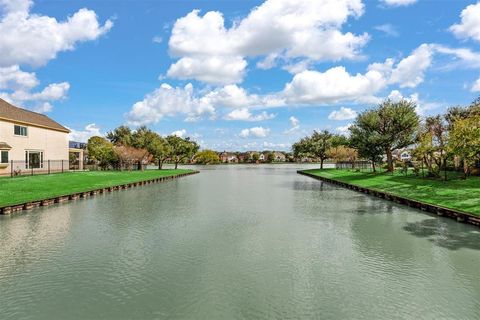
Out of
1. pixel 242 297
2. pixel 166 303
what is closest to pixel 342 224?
pixel 242 297

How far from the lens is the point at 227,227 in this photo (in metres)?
17.4

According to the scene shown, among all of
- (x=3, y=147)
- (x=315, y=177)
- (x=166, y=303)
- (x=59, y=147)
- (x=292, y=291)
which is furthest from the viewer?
(x=315, y=177)

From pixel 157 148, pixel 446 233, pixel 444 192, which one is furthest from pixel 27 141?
pixel 446 233

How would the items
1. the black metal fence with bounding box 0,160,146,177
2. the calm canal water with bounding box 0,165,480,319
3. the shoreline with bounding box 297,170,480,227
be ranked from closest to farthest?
the calm canal water with bounding box 0,165,480,319
the shoreline with bounding box 297,170,480,227
the black metal fence with bounding box 0,160,146,177

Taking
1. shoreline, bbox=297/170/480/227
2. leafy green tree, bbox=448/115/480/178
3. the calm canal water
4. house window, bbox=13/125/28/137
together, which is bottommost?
the calm canal water

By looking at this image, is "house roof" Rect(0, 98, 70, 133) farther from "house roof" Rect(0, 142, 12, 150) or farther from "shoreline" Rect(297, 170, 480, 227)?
"shoreline" Rect(297, 170, 480, 227)

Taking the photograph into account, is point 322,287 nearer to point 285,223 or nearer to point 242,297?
point 242,297

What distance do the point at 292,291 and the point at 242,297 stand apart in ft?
4.34

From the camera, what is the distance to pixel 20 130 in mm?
43875

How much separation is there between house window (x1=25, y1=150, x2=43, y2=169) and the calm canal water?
96.2 ft

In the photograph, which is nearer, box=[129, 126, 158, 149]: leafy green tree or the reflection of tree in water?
the reflection of tree in water

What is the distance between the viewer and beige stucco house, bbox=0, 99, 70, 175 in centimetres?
4069

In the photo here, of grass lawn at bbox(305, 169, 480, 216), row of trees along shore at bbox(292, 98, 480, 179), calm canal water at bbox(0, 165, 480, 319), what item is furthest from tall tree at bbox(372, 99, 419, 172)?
calm canal water at bbox(0, 165, 480, 319)

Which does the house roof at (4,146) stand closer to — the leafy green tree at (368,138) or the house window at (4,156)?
the house window at (4,156)
